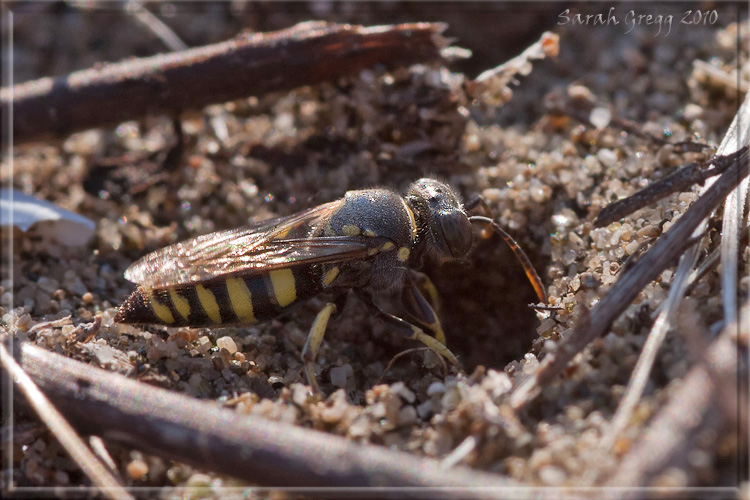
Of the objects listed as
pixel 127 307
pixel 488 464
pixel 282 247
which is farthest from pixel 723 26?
pixel 127 307

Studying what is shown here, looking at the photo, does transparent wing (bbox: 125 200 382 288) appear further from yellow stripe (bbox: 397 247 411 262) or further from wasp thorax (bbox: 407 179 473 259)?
wasp thorax (bbox: 407 179 473 259)

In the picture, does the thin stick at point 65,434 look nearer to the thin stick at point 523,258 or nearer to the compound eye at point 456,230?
the compound eye at point 456,230

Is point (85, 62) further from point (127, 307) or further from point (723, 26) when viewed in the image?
point (723, 26)

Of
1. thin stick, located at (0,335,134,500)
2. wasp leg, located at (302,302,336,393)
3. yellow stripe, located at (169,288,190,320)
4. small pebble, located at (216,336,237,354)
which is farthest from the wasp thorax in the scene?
thin stick, located at (0,335,134,500)

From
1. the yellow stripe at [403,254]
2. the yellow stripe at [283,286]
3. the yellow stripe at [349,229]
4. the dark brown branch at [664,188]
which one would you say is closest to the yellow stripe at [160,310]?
the yellow stripe at [283,286]

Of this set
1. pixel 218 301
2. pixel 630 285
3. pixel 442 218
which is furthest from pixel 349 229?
pixel 630 285

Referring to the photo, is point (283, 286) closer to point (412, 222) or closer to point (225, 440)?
point (412, 222)
